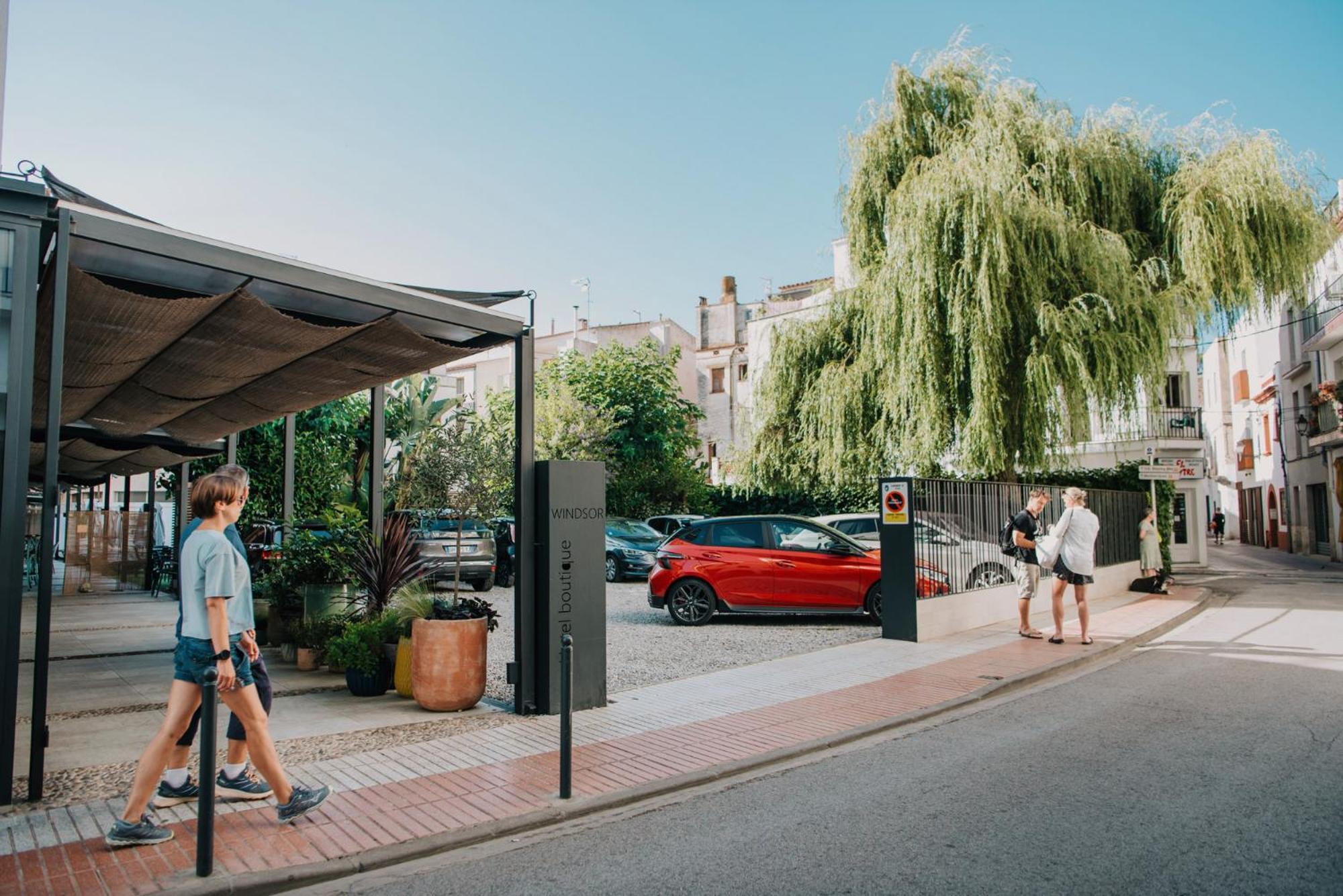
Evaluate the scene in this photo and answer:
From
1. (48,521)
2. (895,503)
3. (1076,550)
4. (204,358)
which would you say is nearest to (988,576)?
(1076,550)

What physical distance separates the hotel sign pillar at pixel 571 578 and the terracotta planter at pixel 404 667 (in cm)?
Result: 125

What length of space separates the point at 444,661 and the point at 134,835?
308 centimetres

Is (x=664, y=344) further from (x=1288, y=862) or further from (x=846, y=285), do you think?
(x=1288, y=862)

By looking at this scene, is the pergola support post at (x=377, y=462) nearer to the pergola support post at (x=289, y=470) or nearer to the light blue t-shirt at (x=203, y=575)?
the pergola support post at (x=289, y=470)

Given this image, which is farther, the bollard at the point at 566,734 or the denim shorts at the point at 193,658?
the bollard at the point at 566,734

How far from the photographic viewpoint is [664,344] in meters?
47.8

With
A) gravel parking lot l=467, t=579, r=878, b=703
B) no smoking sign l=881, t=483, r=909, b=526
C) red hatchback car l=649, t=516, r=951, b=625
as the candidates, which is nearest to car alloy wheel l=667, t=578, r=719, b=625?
red hatchback car l=649, t=516, r=951, b=625

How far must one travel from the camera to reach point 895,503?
11.2m

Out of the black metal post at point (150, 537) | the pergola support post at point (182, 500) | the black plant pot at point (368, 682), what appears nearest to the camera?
the black plant pot at point (368, 682)

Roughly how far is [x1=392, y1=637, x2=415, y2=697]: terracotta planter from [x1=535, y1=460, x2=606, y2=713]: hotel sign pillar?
1.25m

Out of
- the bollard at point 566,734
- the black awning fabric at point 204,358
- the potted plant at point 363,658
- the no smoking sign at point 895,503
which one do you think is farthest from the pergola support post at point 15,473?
the no smoking sign at point 895,503

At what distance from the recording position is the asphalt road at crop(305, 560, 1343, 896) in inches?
160

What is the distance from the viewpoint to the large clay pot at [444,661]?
7312mm

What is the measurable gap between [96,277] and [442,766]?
4025 millimetres
